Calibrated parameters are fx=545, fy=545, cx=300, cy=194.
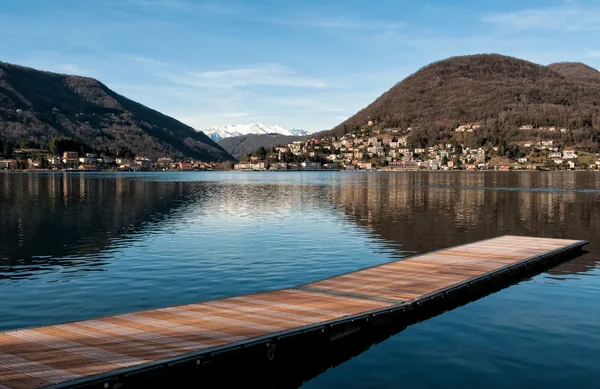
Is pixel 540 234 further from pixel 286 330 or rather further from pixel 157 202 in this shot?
pixel 157 202

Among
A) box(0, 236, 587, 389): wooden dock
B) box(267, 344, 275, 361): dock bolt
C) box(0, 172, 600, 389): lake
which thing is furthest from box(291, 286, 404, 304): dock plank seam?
box(267, 344, 275, 361): dock bolt

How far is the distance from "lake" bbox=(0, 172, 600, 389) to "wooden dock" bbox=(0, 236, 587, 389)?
63.4 inches

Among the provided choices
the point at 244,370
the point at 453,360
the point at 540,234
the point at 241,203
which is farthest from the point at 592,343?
the point at 241,203

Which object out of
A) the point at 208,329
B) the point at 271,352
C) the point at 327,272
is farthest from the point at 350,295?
the point at 327,272

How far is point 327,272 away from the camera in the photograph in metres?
33.1

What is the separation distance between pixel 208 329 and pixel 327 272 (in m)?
15.6

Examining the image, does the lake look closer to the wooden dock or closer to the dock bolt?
the wooden dock

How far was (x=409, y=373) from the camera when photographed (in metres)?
17.5

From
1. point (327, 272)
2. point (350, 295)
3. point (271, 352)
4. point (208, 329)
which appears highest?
point (208, 329)

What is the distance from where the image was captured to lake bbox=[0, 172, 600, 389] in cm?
1836

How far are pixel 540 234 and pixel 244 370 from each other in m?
42.6

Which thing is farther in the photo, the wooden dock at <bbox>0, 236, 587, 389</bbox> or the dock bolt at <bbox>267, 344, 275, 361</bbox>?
the dock bolt at <bbox>267, 344, 275, 361</bbox>

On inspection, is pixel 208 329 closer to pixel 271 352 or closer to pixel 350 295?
pixel 271 352

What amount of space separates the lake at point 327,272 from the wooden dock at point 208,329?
161 cm
